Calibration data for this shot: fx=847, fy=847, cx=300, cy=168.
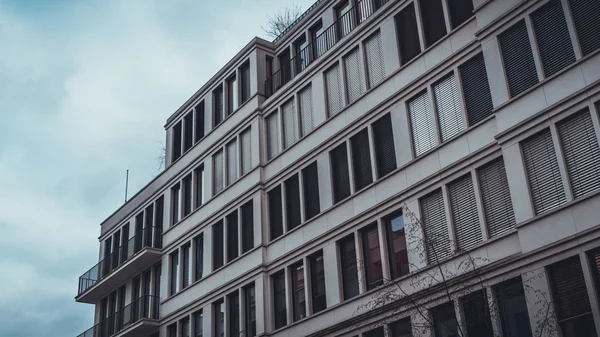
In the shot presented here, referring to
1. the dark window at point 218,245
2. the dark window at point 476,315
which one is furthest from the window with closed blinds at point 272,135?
the dark window at point 476,315

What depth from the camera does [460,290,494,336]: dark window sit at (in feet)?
74.9

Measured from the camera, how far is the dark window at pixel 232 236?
35.2 meters

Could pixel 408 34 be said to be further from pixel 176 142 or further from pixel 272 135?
pixel 176 142

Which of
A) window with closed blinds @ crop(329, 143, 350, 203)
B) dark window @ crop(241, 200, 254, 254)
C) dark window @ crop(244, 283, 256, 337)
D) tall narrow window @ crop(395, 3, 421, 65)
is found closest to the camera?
tall narrow window @ crop(395, 3, 421, 65)

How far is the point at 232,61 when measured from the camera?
38594 millimetres

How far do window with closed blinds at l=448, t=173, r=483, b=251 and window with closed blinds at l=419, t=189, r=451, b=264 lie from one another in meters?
0.39

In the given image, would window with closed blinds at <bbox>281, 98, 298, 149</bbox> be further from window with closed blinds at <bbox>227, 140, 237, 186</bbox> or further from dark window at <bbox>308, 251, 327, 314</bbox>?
dark window at <bbox>308, 251, 327, 314</bbox>

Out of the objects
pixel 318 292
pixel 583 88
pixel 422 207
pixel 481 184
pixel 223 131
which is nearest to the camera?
pixel 583 88

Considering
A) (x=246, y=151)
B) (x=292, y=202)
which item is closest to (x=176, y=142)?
(x=246, y=151)

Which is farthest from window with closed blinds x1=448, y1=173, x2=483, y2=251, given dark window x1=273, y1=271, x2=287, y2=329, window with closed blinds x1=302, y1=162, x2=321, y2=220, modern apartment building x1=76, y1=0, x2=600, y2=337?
dark window x1=273, y1=271, x2=287, y2=329

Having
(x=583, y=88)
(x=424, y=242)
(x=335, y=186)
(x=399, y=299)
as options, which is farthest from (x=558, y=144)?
(x=335, y=186)

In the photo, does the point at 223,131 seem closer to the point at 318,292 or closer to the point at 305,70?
the point at 305,70

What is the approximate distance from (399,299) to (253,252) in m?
9.32

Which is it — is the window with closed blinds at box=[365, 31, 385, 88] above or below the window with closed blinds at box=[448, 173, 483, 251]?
above
